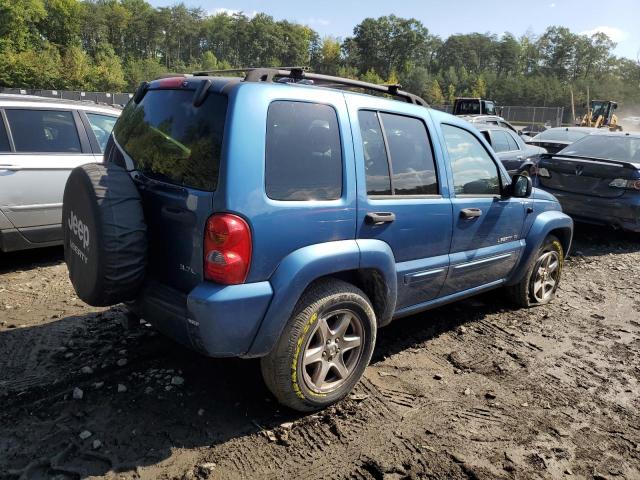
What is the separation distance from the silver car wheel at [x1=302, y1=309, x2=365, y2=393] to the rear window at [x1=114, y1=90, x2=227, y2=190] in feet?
3.57

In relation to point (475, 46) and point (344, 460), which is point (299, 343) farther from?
point (475, 46)

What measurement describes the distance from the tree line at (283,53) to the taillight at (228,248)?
75335 millimetres

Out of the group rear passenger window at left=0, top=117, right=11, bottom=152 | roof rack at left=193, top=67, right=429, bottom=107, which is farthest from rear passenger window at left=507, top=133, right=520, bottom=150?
rear passenger window at left=0, top=117, right=11, bottom=152

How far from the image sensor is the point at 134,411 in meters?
2.97

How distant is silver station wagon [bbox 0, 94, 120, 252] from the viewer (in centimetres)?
504

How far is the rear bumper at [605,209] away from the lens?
7.13 metres

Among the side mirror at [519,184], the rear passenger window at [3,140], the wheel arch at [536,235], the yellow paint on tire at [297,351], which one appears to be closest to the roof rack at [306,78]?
the side mirror at [519,184]

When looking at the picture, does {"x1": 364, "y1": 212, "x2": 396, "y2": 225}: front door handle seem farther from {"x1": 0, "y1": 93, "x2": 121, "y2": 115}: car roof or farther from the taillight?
{"x1": 0, "y1": 93, "x2": 121, "y2": 115}: car roof

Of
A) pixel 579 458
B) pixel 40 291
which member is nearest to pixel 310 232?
pixel 579 458

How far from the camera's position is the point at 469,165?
13.1 feet

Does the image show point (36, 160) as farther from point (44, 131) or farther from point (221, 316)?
point (221, 316)

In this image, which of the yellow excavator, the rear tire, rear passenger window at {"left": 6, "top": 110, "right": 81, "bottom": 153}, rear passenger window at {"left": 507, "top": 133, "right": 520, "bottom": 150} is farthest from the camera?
the yellow excavator

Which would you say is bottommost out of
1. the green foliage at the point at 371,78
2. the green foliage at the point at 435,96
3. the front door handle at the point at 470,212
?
the front door handle at the point at 470,212

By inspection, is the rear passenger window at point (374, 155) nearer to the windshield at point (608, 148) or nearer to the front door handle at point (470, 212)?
the front door handle at point (470, 212)
